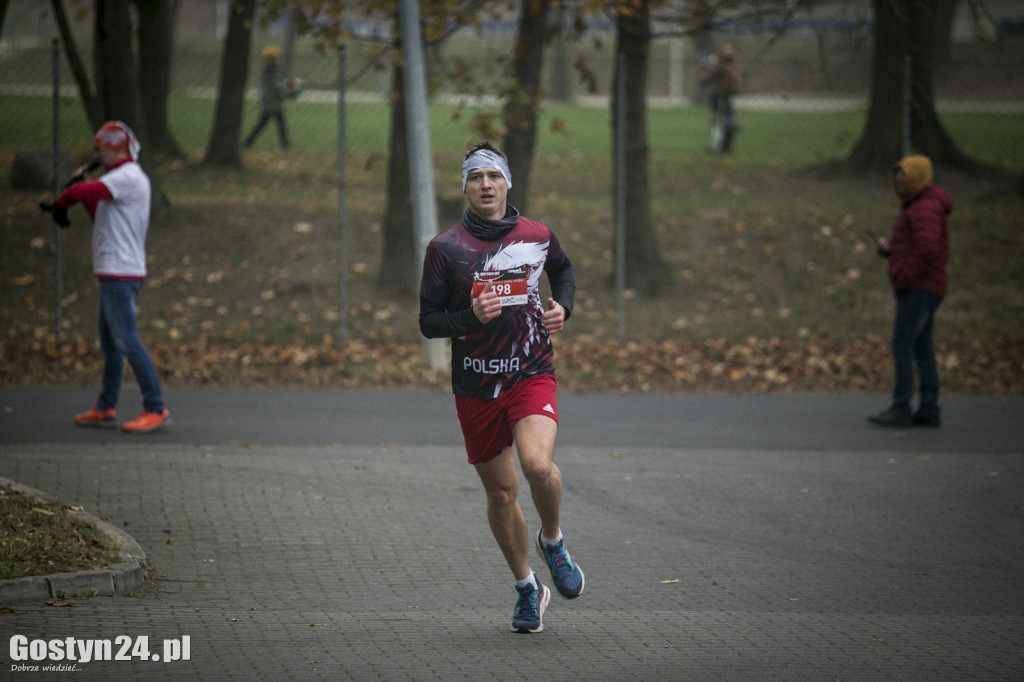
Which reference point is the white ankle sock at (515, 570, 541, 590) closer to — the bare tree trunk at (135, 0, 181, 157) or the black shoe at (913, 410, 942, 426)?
the black shoe at (913, 410, 942, 426)

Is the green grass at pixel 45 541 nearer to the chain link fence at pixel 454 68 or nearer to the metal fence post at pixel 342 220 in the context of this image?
the metal fence post at pixel 342 220

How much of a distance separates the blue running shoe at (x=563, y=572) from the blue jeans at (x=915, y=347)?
509cm

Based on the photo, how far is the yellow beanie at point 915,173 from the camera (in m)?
9.27

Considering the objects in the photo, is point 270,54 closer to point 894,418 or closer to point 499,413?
point 894,418

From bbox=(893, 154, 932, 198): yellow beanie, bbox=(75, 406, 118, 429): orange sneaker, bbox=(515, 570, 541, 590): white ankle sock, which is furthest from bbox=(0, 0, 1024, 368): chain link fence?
bbox=(515, 570, 541, 590): white ankle sock

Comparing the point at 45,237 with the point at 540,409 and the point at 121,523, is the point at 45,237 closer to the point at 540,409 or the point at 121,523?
the point at 121,523

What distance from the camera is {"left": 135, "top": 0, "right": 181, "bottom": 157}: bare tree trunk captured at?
19.3 m

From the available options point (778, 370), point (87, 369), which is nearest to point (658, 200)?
point (778, 370)

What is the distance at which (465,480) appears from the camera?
26.2ft

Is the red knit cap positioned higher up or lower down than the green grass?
higher up

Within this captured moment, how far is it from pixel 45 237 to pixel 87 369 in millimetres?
4668

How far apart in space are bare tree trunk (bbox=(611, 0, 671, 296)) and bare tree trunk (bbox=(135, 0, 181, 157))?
8013 millimetres

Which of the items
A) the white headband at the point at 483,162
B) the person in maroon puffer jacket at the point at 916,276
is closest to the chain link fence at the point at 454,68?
the person in maroon puffer jacket at the point at 916,276

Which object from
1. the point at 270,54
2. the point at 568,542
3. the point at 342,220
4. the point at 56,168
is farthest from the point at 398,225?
the point at 270,54
